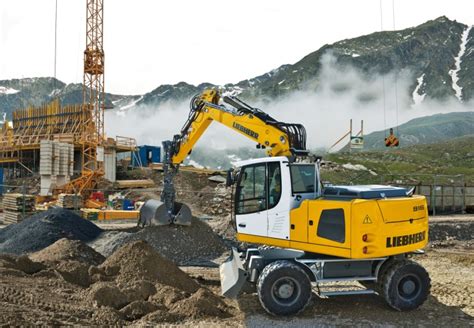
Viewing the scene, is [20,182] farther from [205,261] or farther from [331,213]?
[331,213]

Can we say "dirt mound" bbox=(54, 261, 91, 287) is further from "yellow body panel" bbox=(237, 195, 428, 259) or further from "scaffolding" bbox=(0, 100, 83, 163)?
"scaffolding" bbox=(0, 100, 83, 163)

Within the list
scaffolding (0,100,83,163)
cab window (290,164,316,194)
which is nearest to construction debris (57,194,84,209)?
scaffolding (0,100,83,163)

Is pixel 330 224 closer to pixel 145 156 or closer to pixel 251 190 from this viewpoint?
pixel 251 190

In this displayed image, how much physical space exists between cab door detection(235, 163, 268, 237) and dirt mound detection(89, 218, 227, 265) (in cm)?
484

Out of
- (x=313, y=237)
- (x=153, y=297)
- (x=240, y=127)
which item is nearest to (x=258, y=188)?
(x=313, y=237)

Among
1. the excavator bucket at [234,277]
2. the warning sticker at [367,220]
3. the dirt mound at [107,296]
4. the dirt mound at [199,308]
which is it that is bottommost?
the dirt mound at [199,308]

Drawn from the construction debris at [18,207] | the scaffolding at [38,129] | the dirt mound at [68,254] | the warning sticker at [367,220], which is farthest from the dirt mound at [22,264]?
the scaffolding at [38,129]

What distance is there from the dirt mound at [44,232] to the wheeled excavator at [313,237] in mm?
7416

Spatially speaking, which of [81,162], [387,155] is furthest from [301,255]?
[387,155]

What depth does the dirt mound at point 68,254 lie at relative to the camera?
35.3 ft

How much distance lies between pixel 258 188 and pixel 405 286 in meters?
3.48

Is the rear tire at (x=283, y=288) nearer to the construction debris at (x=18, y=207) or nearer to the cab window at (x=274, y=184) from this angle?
the cab window at (x=274, y=184)

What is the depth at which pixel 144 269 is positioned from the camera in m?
9.50

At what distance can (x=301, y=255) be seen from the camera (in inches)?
326
